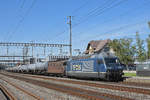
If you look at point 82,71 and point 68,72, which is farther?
point 68,72

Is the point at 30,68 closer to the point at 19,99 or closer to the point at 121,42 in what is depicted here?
the point at 121,42

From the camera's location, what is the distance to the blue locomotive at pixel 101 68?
21.4 meters

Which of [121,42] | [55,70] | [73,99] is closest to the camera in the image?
[73,99]

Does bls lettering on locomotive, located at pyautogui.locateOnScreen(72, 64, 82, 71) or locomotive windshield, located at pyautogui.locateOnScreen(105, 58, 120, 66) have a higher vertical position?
locomotive windshield, located at pyautogui.locateOnScreen(105, 58, 120, 66)

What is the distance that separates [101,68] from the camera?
22.1 meters

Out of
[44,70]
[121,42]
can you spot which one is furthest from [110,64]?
[44,70]

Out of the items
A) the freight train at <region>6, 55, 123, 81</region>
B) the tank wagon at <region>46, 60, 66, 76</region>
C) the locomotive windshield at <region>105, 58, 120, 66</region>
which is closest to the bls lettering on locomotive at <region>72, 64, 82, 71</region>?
the freight train at <region>6, 55, 123, 81</region>

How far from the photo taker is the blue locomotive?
21.4 m

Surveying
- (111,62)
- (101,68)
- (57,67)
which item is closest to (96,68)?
(101,68)

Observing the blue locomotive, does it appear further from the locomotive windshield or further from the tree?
the tree

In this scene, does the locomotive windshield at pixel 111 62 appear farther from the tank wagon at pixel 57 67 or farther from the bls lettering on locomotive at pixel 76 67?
the tank wagon at pixel 57 67

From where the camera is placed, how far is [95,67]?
23.2m

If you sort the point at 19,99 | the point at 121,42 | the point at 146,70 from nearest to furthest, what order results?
the point at 19,99
the point at 146,70
the point at 121,42

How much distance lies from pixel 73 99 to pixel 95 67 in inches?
459
